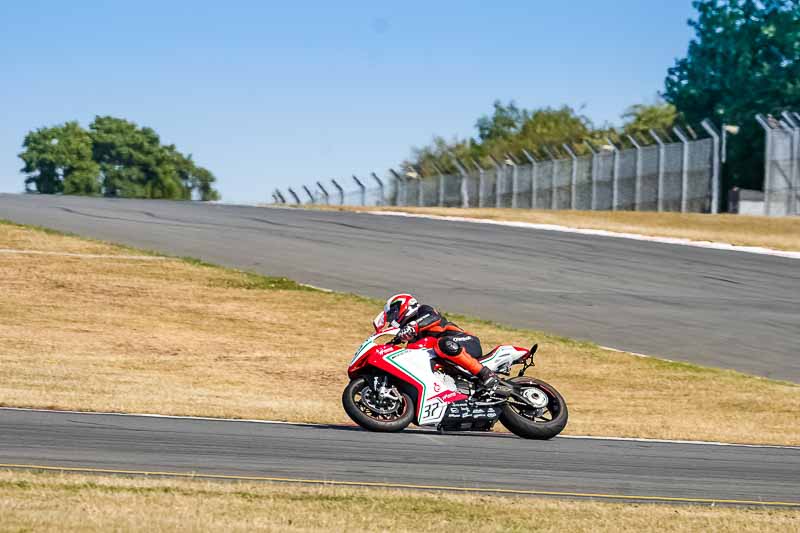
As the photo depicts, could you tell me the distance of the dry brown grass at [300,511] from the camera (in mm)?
9062

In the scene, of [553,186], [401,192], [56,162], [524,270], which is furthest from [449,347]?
[56,162]

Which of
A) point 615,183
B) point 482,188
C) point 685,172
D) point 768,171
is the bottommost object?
point 482,188

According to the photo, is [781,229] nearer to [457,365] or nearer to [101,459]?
[457,365]

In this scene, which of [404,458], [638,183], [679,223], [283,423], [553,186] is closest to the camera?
[404,458]

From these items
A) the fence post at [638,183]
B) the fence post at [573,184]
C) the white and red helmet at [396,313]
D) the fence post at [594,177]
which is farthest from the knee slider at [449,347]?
the fence post at [573,184]

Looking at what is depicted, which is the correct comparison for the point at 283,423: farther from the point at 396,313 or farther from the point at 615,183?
the point at 615,183

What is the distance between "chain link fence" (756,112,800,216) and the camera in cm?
5341

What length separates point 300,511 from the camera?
9.70 meters

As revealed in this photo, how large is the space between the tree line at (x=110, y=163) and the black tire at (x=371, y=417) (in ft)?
409

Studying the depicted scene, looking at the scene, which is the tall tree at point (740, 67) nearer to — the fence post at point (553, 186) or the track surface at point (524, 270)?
the fence post at point (553, 186)

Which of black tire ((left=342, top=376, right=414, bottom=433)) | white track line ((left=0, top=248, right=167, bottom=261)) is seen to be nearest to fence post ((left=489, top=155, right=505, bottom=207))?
white track line ((left=0, top=248, right=167, bottom=261))

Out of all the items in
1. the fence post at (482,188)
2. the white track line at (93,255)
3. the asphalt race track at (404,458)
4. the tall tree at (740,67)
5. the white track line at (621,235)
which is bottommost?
the asphalt race track at (404,458)

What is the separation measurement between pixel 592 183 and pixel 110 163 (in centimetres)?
9545

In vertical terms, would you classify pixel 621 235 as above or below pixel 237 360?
above
